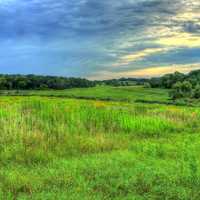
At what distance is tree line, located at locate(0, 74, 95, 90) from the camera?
65900 millimetres

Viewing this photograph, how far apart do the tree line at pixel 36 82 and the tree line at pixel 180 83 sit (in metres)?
17.4

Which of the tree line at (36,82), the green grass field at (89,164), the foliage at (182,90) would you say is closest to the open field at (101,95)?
the foliage at (182,90)

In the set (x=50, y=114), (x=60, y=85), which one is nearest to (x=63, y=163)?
(x=50, y=114)

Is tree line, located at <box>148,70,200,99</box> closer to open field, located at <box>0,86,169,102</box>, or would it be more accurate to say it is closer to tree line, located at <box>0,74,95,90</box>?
open field, located at <box>0,86,169,102</box>

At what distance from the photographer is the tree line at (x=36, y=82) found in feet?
216

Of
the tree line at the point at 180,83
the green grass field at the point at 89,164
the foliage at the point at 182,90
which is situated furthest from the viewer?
the tree line at the point at 180,83

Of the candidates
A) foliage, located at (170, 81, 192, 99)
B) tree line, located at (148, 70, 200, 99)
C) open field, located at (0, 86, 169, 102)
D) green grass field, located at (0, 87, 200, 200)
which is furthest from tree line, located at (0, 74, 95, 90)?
green grass field, located at (0, 87, 200, 200)

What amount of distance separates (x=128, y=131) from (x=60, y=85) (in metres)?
57.8

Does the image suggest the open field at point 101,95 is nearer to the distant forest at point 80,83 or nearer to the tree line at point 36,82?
the distant forest at point 80,83

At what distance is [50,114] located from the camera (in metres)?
16.2

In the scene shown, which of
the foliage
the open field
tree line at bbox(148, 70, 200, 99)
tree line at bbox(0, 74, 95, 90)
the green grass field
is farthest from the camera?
tree line at bbox(0, 74, 95, 90)

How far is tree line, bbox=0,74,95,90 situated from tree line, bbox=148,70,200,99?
1735 centimetres

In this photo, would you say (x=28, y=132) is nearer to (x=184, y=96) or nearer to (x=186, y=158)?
(x=186, y=158)

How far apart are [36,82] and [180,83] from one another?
29.8 meters
